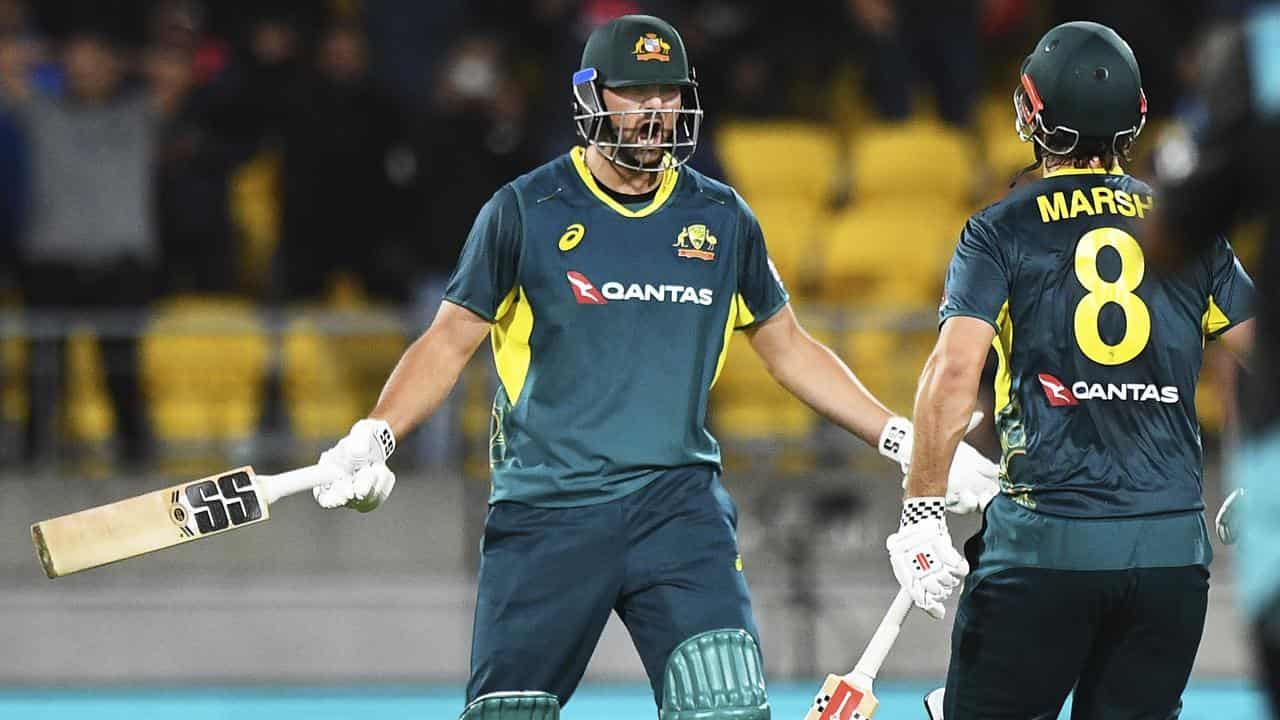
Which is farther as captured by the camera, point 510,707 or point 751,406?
point 751,406

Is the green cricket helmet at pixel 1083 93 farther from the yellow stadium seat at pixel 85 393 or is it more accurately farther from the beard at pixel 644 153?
the yellow stadium seat at pixel 85 393

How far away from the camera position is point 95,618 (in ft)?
31.7

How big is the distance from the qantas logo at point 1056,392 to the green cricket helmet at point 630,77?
1.19 meters

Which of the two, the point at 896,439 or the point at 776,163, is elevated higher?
the point at 776,163

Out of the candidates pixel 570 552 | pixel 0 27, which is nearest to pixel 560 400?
pixel 570 552

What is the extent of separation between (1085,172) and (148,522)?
259 centimetres

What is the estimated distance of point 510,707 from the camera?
16.6ft

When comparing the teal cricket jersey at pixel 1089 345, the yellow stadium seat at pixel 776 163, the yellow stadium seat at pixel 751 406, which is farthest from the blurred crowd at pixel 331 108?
the teal cricket jersey at pixel 1089 345

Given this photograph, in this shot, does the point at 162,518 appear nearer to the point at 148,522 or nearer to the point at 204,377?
the point at 148,522

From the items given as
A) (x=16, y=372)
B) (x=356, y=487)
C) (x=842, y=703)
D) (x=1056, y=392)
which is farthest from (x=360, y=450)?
(x=16, y=372)

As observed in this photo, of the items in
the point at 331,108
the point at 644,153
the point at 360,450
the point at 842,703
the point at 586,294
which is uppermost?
the point at 331,108

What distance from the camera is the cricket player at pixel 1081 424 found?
4.71 m

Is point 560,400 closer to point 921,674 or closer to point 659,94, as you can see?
point 659,94

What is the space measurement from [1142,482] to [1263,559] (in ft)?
4.38
